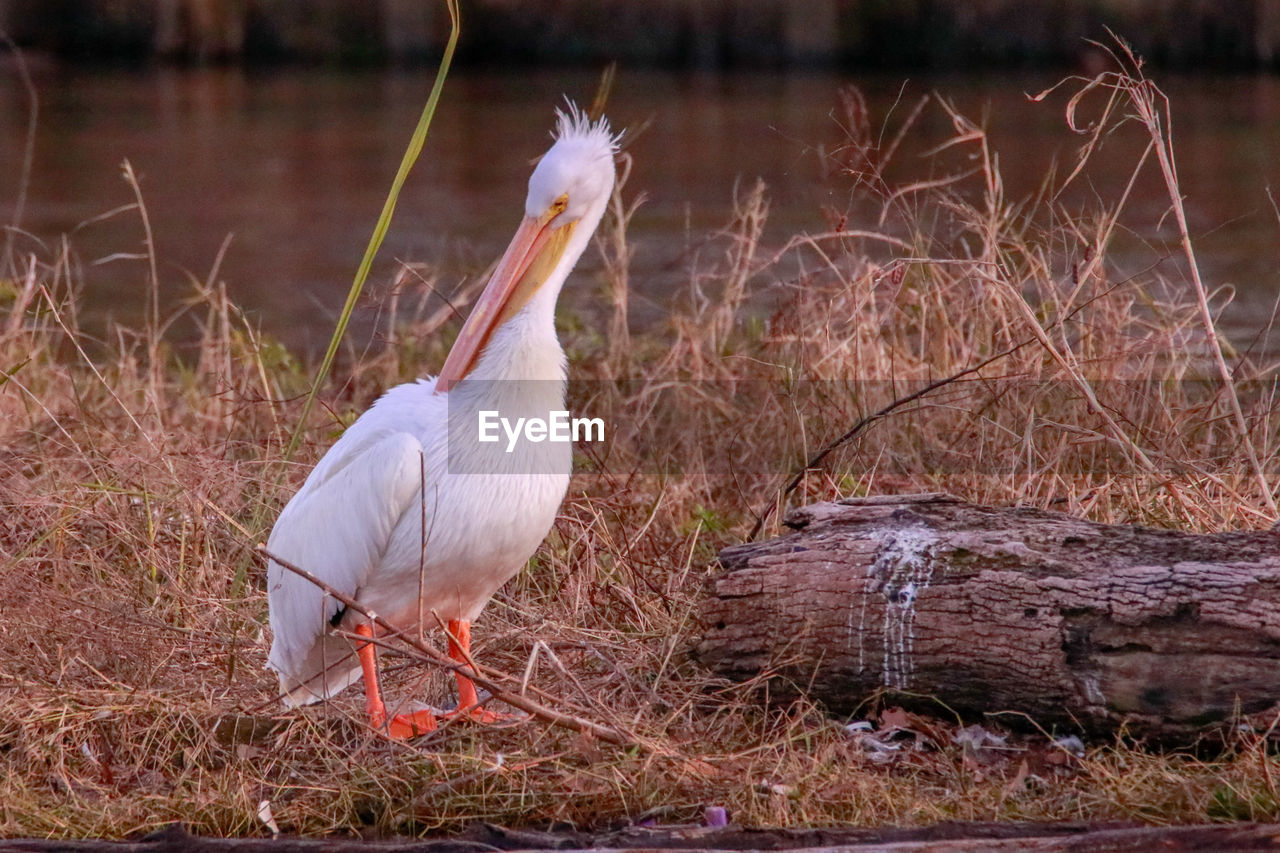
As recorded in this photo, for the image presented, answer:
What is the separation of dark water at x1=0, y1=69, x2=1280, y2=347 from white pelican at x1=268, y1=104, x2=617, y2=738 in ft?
10.0

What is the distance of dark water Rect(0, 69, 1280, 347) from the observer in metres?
9.72

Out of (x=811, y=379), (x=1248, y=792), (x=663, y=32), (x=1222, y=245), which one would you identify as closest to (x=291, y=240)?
(x=1222, y=245)

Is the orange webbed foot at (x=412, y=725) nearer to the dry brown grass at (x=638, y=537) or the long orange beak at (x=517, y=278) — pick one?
the dry brown grass at (x=638, y=537)

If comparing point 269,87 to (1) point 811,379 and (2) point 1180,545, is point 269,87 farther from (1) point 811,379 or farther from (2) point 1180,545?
(2) point 1180,545

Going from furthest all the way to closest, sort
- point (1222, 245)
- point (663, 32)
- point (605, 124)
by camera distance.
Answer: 1. point (663, 32)
2. point (1222, 245)
3. point (605, 124)

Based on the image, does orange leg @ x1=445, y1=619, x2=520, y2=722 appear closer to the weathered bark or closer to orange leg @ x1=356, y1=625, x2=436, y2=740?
orange leg @ x1=356, y1=625, x2=436, y2=740

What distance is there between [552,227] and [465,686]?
1.07 m

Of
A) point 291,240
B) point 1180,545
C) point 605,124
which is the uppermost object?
point 605,124

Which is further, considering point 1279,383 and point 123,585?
point 1279,383

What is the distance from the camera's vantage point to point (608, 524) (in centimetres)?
450

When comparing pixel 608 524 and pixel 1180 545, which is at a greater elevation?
pixel 1180 545

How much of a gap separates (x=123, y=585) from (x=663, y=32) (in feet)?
62.6

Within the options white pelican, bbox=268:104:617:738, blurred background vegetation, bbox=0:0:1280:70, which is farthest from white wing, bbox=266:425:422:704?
blurred background vegetation, bbox=0:0:1280:70

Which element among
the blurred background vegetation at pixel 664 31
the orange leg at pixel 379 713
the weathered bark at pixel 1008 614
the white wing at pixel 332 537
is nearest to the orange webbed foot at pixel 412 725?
the orange leg at pixel 379 713
